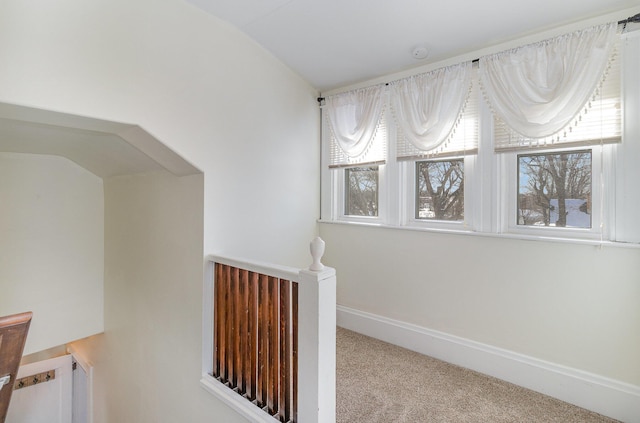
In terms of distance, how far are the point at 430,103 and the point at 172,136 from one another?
5.87ft

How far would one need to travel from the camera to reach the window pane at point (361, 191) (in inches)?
110

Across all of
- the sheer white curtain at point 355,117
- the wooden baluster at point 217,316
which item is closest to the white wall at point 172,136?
the wooden baluster at point 217,316

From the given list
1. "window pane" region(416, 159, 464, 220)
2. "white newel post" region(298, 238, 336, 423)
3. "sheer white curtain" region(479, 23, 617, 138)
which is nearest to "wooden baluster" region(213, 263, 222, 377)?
"white newel post" region(298, 238, 336, 423)

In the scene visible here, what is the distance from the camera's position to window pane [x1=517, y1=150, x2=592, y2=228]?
187 cm

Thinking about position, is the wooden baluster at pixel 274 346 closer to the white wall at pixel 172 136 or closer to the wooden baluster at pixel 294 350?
the wooden baluster at pixel 294 350

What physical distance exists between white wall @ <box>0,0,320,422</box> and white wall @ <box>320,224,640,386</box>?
31.8 inches

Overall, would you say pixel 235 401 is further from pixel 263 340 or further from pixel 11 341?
pixel 11 341

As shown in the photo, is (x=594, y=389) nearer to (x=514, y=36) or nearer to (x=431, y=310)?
(x=431, y=310)

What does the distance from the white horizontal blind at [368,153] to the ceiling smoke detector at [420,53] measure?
493mm

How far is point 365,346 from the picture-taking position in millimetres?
2521

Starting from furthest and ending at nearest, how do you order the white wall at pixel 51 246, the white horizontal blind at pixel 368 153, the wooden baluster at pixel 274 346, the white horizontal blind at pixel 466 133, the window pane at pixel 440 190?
the white horizontal blind at pixel 368 153 → the white wall at pixel 51 246 → the window pane at pixel 440 190 → the white horizontal blind at pixel 466 133 → the wooden baluster at pixel 274 346

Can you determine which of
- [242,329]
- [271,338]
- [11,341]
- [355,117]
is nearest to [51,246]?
[11,341]

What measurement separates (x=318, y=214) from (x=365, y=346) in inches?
49.1

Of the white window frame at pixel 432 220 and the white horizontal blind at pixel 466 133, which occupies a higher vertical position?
the white horizontal blind at pixel 466 133
